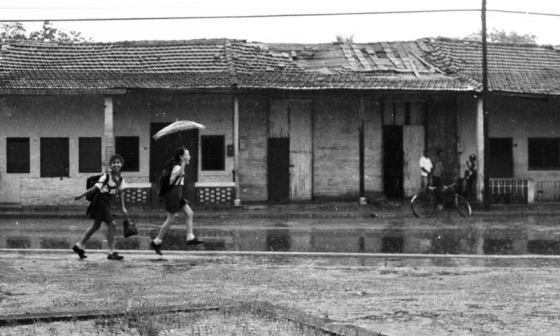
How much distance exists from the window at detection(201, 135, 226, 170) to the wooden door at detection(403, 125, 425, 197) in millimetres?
5725

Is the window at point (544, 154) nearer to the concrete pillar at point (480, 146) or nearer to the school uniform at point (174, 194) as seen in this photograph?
the concrete pillar at point (480, 146)

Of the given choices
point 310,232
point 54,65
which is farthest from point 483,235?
point 54,65

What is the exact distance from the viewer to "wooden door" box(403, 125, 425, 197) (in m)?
28.4

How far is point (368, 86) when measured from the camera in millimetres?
25797

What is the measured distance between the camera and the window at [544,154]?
28781 mm

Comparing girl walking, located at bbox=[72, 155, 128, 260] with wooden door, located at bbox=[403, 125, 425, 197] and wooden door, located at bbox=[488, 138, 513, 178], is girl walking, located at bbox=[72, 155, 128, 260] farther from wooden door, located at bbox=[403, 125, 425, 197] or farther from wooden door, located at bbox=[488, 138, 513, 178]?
wooden door, located at bbox=[488, 138, 513, 178]

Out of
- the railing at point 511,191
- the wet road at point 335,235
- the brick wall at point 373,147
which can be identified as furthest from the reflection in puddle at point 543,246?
the brick wall at point 373,147

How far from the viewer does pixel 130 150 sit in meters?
27.4

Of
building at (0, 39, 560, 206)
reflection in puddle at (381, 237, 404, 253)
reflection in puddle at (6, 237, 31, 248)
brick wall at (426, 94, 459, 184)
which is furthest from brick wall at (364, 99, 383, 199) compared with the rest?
reflection in puddle at (6, 237, 31, 248)

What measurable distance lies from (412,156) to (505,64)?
4533 mm

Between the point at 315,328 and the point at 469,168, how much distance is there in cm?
2032

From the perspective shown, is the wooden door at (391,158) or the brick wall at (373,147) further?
the wooden door at (391,158)

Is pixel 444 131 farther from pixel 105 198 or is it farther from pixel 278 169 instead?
pixel 105 198

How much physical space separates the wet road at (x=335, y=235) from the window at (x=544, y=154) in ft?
19.5
